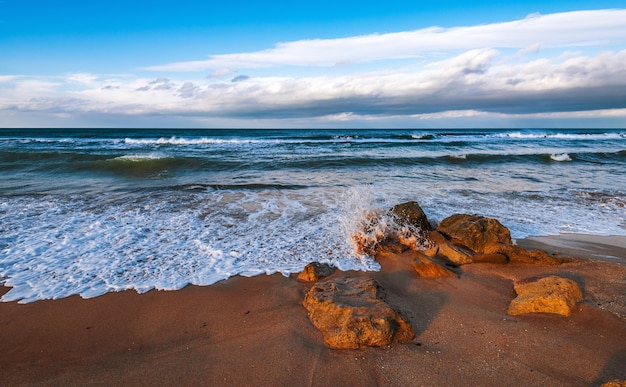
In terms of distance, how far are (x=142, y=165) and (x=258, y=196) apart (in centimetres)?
914

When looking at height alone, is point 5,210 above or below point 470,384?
above

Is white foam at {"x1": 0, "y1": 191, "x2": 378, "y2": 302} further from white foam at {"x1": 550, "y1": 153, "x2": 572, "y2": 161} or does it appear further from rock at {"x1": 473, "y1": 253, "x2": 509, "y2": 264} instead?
white foam at {"x1": 550, "y1": 153, "x2": 572, "y2": 161}

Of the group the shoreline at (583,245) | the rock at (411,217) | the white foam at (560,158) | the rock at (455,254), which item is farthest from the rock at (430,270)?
the white foam at (560,158)

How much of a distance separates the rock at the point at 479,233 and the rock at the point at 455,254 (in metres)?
0.21

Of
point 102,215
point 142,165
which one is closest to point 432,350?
point 102,215

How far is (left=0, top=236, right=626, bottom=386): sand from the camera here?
8.67 ft

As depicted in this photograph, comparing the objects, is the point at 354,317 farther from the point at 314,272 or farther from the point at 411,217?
the point at 411,217

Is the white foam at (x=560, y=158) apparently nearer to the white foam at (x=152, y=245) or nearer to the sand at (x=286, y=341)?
the white foam at (x=152, y=245)

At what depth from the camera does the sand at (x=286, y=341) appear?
8.67ft

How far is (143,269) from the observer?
455 cm

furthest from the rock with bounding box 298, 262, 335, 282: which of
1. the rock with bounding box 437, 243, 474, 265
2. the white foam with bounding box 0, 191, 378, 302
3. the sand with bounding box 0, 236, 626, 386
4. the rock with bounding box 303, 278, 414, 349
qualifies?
the rock with bounding box 437, 243, 474, 265

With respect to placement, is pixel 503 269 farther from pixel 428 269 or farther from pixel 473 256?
pixel 428 269

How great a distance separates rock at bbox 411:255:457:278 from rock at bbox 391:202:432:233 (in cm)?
149

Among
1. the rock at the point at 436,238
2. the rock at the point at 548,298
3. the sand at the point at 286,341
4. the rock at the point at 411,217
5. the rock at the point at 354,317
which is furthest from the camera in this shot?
the rock at the point at 411,217
